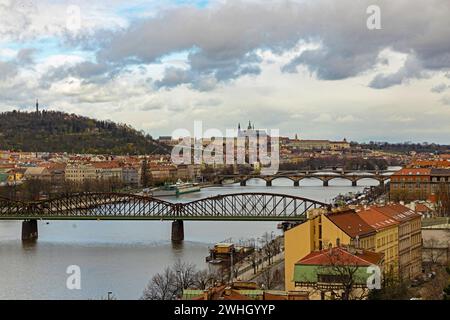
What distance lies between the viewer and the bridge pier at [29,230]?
16422 millimetres

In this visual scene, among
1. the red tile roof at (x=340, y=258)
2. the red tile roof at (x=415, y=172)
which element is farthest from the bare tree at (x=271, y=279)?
the red tile roof at (x=415, y=172)

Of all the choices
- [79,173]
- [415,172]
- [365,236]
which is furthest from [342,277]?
[79,173]

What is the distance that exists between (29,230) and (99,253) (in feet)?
11.6

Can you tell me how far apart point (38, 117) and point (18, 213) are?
47.1 meters

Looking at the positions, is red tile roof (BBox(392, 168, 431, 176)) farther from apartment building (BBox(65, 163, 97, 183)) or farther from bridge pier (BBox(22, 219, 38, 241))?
apartment building (BBox(65, 163, 97, 183))

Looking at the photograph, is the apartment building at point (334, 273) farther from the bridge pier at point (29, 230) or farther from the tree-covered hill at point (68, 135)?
the tree-covered hill at point (68, 135)

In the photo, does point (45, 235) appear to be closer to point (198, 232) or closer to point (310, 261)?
point (198, 232)

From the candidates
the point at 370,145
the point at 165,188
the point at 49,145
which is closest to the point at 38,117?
the point at 49,145

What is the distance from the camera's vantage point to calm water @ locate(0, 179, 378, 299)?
9.94 metres

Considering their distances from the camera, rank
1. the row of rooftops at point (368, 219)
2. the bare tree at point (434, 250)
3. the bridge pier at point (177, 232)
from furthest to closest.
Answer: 1. the bridge pier at point (177, 232)
2. the bare tree at point (434, 250)
3. the row of rooftops at point (368, 219)

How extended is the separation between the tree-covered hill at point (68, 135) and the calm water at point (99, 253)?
122 ft

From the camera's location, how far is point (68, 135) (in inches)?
2382

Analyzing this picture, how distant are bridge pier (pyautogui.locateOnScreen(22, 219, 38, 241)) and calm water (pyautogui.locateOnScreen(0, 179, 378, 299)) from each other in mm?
173

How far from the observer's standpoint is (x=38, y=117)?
6431 centimetres
